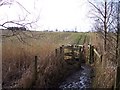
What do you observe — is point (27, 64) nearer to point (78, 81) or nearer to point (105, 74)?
point (78, 81)

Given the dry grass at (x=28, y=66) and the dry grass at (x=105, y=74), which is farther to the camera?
the dry grass at (x=28, y=66)

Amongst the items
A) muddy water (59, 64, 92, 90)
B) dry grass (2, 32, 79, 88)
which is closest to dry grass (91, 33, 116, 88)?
muddy water (59, 64, 92, 90)

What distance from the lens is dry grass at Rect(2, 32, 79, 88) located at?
334 inches

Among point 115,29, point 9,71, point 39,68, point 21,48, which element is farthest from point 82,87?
point 115,29

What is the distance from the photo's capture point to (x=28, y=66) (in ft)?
37.6

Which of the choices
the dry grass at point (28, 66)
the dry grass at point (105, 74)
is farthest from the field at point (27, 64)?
the dry grass at point (105, 74)

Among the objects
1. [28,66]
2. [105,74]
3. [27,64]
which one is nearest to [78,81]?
[28,66]

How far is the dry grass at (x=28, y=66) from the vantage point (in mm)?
8480

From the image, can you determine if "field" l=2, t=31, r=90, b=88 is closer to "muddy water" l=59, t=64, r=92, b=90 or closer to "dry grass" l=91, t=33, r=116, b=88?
"muddy water" l=59, t=64, r=92, b=90

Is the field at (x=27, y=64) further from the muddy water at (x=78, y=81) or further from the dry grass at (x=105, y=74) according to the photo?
the dry grass at (x=105, y=74)

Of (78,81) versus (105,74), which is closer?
(105,74)

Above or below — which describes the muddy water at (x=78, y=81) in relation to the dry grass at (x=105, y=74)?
below

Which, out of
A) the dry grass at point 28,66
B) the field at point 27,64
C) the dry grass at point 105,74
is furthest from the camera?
the dry grass at point 28,66

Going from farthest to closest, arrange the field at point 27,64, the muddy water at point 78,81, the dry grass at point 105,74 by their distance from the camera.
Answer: the muddy water at point 78,81 < the field at point 27,64 < the dry grass at point 105,74
